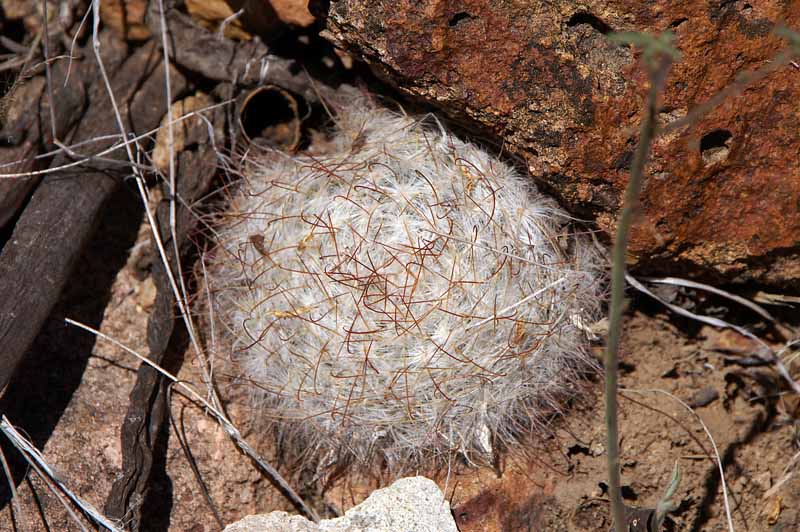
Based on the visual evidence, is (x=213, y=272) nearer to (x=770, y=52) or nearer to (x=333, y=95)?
(x=333, y=95)

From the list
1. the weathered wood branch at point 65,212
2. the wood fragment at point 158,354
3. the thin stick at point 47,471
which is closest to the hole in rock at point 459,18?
the wood fragment at point 158,354

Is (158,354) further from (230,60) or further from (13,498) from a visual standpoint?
(230,60)

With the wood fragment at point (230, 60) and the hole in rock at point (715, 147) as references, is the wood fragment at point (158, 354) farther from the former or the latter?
the hole in rock at point (715, 147)

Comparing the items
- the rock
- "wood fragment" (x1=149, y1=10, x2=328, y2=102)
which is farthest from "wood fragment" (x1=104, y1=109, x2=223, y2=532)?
the rock

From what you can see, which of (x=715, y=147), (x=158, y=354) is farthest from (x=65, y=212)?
(x=715, y=147)

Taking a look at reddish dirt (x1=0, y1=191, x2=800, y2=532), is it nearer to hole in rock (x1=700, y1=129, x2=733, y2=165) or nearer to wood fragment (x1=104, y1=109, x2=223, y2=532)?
wood fragment (x1=104, y1=109, x2=223, y2=532)

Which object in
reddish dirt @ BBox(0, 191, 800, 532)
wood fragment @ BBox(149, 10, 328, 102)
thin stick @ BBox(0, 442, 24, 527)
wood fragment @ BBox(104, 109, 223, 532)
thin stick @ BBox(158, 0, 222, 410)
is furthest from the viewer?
wood fragment @ BBox(149, 10, 328, 102)
